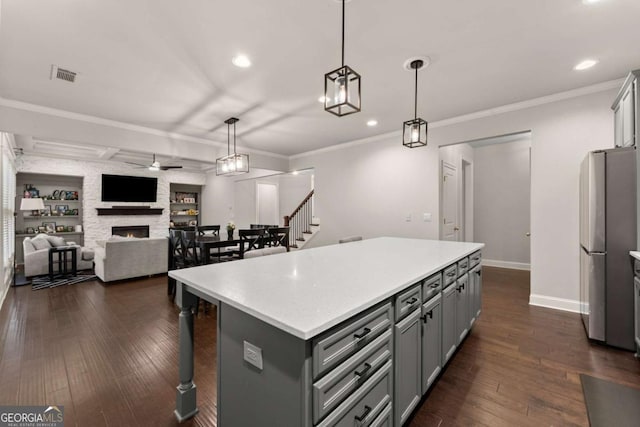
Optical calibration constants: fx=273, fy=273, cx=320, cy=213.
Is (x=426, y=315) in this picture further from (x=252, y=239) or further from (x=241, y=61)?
(x=252, y=239)

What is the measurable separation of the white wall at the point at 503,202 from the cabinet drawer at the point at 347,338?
20.3 ft

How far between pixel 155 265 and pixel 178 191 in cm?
491

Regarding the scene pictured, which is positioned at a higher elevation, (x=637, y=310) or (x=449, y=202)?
(x=449, y=202)

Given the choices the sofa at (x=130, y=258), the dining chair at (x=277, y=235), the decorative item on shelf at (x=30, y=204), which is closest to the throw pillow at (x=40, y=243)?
the decorative item on shelf at (x=30, y=204)

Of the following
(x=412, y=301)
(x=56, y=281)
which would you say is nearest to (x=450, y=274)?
(x=412, y=301)

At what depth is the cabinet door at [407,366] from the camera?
144 centimetres

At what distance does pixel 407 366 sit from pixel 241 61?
115 inches

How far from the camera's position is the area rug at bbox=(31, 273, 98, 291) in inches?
191

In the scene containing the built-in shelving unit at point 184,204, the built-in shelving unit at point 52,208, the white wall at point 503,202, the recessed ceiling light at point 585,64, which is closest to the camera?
the recessed ceiling light at point 585,64

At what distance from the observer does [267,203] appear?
1026cm

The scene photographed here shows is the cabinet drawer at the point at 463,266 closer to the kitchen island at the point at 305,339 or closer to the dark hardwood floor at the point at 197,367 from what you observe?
the kitchen island at the point at 305,339

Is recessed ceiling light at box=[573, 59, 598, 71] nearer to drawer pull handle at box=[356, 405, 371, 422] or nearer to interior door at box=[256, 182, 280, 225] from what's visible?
drawer pull handle at box=[356, 405, 371, 422]

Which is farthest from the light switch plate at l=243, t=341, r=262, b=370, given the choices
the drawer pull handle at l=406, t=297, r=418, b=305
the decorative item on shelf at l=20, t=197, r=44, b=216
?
the decorative item on shelf at l=20, t=197, r=44, b=216

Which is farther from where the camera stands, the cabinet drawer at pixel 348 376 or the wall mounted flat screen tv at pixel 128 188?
the wall mounted flat screen tv at pixel 128 188
